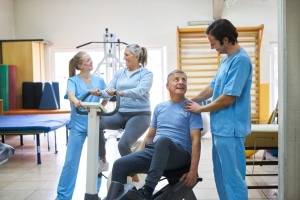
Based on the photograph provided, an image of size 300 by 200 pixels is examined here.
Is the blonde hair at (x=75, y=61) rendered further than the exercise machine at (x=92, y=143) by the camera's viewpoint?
Yes

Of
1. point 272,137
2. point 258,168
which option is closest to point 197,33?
point 258,168

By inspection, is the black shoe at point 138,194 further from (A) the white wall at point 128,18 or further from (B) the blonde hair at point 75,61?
(A) the white wall at point 128,18

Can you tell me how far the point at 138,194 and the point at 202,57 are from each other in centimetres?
606

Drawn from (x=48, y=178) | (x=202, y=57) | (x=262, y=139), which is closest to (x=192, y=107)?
(x=262, y=139)

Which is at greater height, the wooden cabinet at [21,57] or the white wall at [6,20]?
the white wall at [6,20]

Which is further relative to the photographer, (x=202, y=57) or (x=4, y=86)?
(x=202, y=57)

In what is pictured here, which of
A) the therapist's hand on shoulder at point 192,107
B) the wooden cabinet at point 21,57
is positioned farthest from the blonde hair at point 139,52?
the wooden cabinet at point 21,57

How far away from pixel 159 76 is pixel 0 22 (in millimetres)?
3834

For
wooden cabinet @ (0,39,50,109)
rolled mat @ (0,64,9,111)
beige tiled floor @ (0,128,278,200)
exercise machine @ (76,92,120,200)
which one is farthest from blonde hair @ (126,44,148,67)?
wooden cabinet @ (0,39,50,109)

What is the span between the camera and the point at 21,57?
7.28 meters

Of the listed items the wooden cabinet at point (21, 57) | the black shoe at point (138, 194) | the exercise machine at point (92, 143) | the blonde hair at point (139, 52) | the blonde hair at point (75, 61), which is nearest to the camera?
the black shoe at point (138, 194)

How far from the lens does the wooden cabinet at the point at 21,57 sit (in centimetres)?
723

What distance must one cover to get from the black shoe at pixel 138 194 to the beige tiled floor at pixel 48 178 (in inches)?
48.2

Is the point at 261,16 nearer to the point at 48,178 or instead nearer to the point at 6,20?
the point at 6,20
